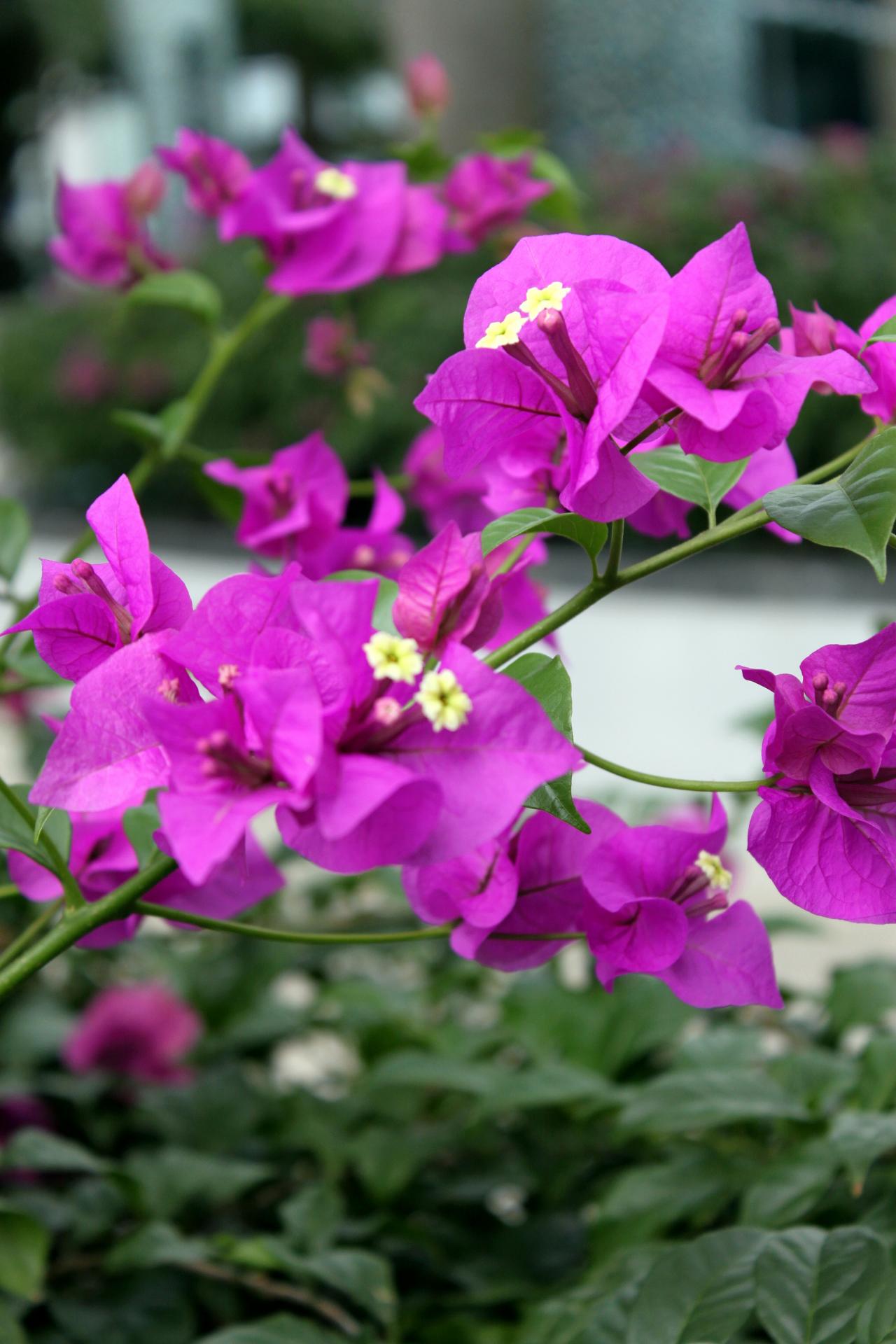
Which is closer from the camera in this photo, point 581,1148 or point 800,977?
point 581,1148

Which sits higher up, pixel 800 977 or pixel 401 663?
pixel 401 663

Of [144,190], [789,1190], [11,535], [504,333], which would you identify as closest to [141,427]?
[11,535]

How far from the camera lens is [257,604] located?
0.34 metres

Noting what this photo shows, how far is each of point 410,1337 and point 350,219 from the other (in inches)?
19.2

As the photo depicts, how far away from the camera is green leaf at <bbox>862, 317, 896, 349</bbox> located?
372mm

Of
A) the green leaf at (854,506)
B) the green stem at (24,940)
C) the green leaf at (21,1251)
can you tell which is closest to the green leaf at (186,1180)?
the green leaf at (21,1251)

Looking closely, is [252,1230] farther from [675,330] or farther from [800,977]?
[800,977]

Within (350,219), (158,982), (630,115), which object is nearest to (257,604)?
(350,219)

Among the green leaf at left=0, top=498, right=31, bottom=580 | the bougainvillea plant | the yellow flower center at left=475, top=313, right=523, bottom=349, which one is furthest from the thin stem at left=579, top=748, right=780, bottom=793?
the green leaf at left=0, top=498, right=31, bottom=580

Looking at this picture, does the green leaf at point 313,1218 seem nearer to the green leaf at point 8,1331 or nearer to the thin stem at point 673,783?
the green leaf at point 8,1331

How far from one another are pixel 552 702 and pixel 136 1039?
0.64 meters

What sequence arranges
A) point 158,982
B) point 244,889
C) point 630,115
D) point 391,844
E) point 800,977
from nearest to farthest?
point 391,844 < point 244,889 < point 158,982 < point 800,977 < point 630,115

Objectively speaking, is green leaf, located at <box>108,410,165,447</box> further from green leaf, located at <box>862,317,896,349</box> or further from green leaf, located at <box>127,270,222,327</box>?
green leaf, located at <box>862,317,896,349</box>

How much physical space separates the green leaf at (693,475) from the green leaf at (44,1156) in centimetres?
38
